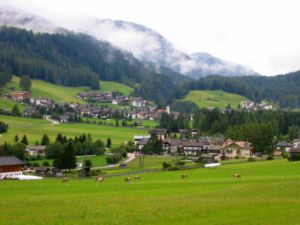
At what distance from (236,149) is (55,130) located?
58.1 m

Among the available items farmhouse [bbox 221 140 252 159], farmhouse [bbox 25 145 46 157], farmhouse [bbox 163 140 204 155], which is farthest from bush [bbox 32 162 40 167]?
farmhouse [bbox 221 140 252 159]

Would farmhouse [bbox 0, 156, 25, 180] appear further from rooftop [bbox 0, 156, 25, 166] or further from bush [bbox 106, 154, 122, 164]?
bush [bbox 106, 154, 122, 164]

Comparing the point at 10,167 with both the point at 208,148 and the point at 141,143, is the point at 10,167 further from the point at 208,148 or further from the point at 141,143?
the point at 208,148

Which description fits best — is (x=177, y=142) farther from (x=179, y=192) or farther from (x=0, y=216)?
(x=0, y=216)

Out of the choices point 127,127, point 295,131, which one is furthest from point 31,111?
point 295,131

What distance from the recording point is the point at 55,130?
140125 mm

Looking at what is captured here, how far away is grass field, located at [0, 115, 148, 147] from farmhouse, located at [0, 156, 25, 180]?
1370 inches

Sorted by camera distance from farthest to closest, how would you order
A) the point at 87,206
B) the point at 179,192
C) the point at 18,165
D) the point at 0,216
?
the point at 18,165 → the point at 179,192 → the point at 87,206 → the point at 0,216

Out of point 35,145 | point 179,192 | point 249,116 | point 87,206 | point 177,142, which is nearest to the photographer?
point 87,206

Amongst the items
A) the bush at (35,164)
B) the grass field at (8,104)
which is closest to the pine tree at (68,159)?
the bush at (35,164)

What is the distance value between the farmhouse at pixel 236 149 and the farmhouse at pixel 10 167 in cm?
4673

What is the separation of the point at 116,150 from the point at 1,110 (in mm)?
76230

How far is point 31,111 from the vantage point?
178500 mm

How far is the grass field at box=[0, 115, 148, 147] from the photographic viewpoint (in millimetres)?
126363
